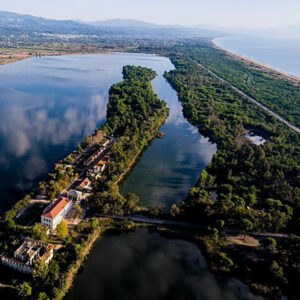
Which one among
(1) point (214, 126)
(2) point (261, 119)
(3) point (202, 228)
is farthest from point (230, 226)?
(2) point (261, 119)

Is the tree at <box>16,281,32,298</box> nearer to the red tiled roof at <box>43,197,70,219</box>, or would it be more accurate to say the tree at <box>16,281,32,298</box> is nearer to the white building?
the white building

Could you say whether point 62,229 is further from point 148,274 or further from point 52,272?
point 148,274

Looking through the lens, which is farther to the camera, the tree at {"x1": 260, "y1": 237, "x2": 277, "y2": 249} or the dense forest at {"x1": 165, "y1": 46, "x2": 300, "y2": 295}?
the tree at {"x1": 260, "y1": 237, "x2": 277, "y2": 249}

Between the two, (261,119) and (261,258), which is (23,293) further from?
(261,119)

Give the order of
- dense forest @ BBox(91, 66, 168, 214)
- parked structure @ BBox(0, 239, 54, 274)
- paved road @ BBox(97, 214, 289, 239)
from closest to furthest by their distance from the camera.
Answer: parked structure @ BBox(0, 239, 54, 274) → paved road @ BBox(97, 214, 289, 239) → dense forest @ BBox(91, 66, 168, 214)

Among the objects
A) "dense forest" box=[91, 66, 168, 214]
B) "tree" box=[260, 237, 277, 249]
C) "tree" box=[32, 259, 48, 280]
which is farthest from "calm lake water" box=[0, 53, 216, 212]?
"tree" box=[32, 259, 48, 280]

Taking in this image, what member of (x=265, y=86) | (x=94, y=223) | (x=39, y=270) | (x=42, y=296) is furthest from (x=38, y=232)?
(x=265, y=86)
